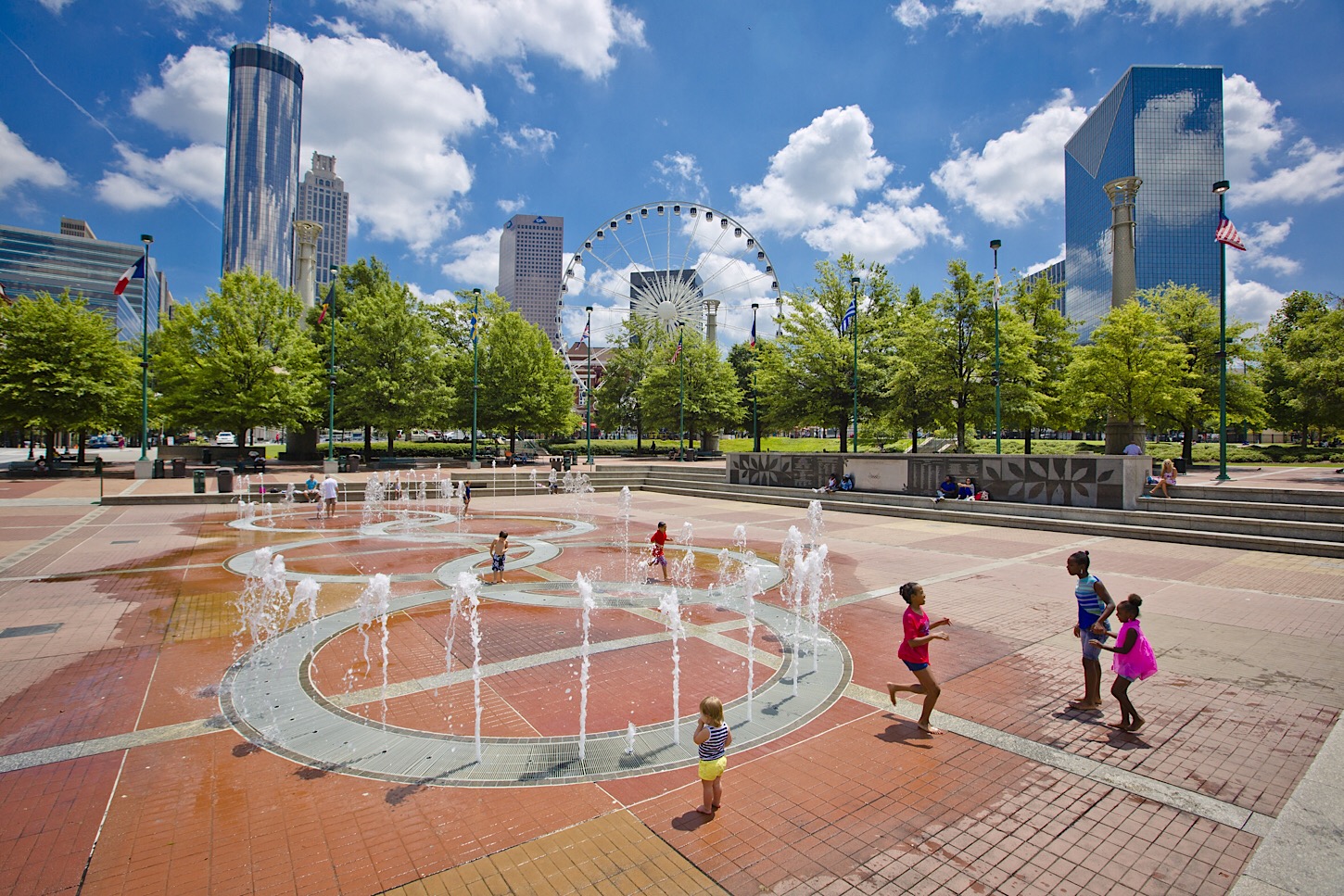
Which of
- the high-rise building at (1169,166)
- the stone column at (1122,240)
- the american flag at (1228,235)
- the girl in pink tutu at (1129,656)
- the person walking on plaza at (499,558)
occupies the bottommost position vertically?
the person walking on plaza at (499,558)

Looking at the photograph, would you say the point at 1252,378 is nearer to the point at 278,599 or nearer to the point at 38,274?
the point at 278,599

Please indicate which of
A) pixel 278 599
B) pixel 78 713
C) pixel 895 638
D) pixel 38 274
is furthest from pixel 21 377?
pixel 38 274

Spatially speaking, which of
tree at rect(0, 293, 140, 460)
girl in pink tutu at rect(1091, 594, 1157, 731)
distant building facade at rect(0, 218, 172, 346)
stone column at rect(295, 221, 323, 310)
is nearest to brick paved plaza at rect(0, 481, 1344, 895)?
girl in pink tutu at rect(1091, 594, 1157, 731)

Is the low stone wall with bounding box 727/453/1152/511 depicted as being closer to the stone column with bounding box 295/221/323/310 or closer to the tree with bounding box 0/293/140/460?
the stone column with bounding box 295/221/323/310

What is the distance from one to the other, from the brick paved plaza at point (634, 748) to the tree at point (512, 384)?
35923 mm

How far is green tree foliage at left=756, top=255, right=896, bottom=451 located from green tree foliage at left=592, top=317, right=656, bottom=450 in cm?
2148

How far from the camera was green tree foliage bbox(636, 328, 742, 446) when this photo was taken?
5259cm

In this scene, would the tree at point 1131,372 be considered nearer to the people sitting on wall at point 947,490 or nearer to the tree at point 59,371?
the people sitting on wall at point 947,490

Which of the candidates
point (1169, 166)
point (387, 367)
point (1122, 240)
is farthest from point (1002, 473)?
point (1169, 166)

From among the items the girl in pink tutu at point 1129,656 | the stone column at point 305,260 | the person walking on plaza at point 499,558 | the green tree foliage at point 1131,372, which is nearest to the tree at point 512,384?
the stone column at point 305,260

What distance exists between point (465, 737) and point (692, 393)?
1868 inches

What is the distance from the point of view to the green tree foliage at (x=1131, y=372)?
31.0 meters

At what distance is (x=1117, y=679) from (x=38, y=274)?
17642 centimetres

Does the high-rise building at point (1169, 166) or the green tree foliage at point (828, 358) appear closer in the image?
the green tree foliage at point (828, 358)
